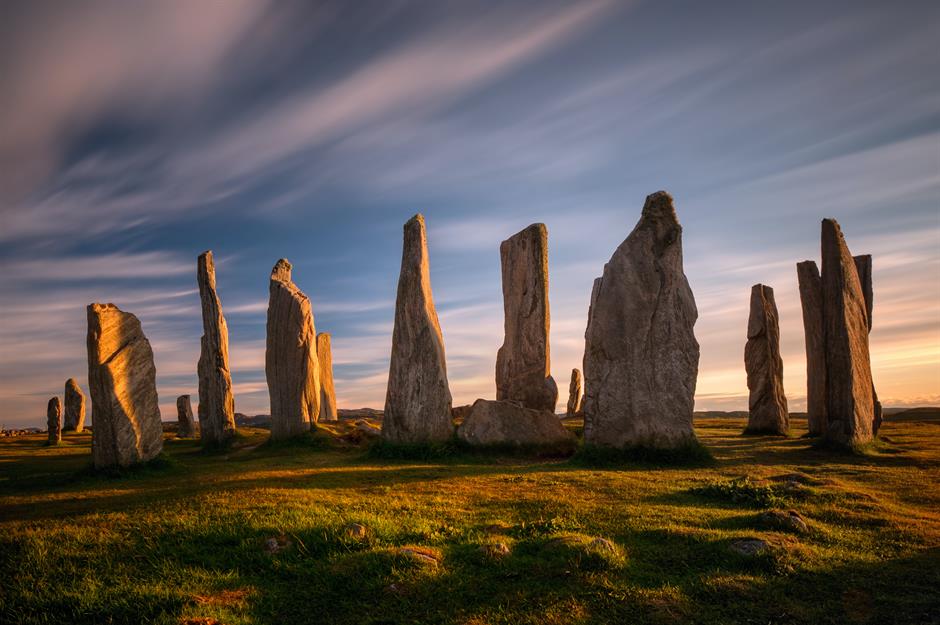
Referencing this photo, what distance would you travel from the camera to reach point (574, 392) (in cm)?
3753

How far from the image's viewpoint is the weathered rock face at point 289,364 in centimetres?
2120

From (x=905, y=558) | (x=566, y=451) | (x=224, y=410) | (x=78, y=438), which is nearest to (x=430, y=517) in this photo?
(x=905, y=558)

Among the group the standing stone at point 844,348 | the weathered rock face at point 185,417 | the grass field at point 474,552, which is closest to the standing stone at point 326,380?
the weathered rock face at point 185,417

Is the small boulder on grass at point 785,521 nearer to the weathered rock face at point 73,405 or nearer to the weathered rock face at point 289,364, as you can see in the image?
the weathered rock face at point 289,364

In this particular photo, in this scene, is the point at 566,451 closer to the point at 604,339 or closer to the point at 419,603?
the point at 604,339

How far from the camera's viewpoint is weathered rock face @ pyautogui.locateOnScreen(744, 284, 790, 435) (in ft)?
76.5

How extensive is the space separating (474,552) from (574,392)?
30.8 meters

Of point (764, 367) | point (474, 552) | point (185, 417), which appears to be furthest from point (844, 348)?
point (185, 417)

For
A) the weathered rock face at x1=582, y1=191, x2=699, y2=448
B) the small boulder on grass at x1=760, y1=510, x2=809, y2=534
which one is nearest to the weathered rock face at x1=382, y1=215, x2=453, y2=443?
the weathered rock face at x1=582, y1=191, x2=699, y2=448

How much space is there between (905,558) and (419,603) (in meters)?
6.58

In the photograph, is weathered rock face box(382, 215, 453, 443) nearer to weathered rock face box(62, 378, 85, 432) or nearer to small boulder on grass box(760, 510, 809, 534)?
small boulder on grass box(760, 510, 809, 534)

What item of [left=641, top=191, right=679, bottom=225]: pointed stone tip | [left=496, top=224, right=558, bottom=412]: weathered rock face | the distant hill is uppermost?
[left=641, top=191, right=679, bottom=225]: pointed stone tip

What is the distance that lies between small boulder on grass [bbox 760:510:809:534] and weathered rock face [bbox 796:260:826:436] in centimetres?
1499

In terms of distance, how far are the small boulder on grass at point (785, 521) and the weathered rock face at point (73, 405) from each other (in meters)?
38.6
